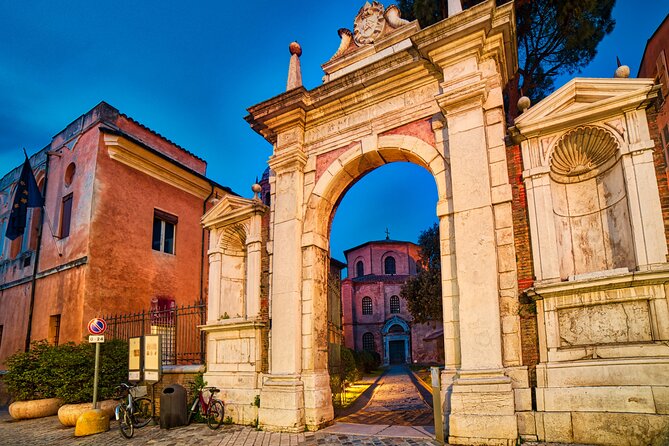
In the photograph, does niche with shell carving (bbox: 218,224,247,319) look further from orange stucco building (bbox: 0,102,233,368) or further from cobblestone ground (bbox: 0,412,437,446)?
orange stucco building (bbox: 0,102,233,368)

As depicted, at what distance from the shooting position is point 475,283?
256 inches

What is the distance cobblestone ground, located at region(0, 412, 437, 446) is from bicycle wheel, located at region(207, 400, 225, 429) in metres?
0.15

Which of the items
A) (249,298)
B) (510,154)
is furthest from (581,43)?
(249,298)

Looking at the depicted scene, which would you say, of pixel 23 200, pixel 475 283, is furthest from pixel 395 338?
pixel 475 283

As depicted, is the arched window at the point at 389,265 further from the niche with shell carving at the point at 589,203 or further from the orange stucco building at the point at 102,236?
the niche with shell carving at the point at 589,203

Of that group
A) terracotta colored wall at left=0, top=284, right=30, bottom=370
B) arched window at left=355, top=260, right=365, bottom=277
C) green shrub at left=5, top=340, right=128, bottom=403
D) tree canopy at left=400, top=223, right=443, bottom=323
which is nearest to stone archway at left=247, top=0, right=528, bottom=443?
green shrub at left=5, top=340, right=128, bottom=403

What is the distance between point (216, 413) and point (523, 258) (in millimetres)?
6284

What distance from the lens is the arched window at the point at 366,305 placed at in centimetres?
4276

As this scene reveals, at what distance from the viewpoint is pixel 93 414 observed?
8781 millimetres

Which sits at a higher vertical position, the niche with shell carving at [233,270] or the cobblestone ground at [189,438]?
the niche with shell carving at [233,270]

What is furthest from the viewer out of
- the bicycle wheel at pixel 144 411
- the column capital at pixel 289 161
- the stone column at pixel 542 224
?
the bicycle wheel at pixel 144 411

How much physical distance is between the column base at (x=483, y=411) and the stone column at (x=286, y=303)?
291 cm

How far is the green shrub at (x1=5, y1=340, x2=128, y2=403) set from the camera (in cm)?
1062

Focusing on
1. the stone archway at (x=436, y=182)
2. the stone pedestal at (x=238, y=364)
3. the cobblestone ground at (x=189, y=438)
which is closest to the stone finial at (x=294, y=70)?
the stone archway at (x=436, y=182)
